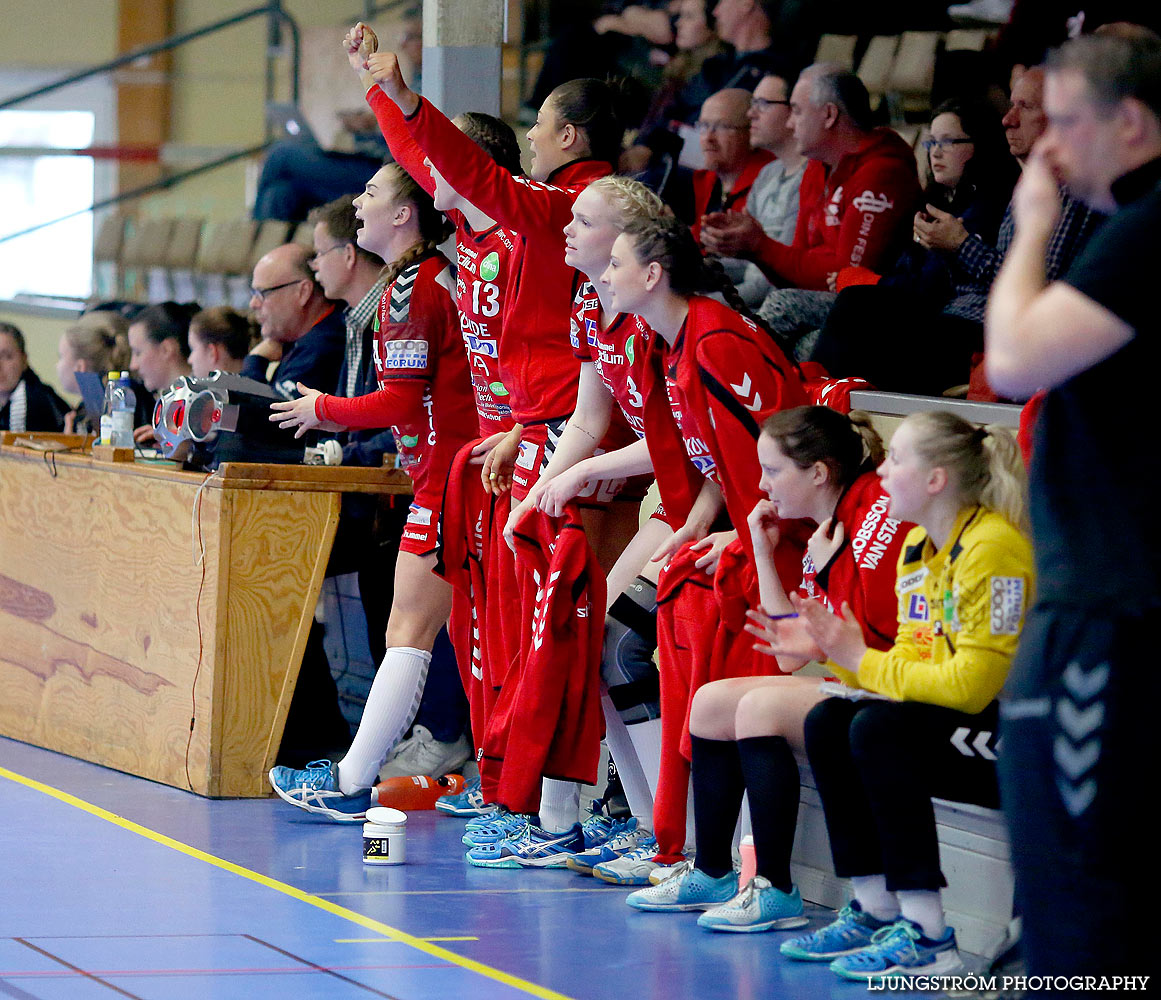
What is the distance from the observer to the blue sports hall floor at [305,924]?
3354mm

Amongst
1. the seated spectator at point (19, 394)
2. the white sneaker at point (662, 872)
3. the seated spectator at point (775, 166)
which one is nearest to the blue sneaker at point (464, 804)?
the white sneaker at point (662, 872)

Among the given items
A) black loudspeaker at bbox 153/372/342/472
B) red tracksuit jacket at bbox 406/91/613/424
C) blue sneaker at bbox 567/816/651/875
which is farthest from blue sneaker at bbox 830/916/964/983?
black loudspeaker at bbox 153/372/342/472

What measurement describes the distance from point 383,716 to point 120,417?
4.76ft

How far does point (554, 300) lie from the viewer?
4.65 meters

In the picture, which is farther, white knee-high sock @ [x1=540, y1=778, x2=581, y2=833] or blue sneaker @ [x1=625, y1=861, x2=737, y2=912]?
white knee-high sock @ [x1=540, y1=778, x2=581, y2=833]

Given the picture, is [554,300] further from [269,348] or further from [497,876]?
[269,348]

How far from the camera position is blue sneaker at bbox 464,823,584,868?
4.43 metres

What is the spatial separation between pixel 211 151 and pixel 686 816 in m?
8.80

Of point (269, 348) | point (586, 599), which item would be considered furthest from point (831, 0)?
point (586, 599)

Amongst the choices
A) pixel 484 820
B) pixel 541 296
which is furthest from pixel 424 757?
pixel 541 296

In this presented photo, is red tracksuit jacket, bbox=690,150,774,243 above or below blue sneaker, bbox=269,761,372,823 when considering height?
above

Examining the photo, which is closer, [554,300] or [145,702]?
[554,300]

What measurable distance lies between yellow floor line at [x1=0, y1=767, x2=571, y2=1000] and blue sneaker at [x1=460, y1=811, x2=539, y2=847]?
1.82 ft

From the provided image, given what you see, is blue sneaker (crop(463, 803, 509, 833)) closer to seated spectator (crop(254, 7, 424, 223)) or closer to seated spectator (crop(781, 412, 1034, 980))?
seated spectator (crop(781, 412, 1034, 980))
